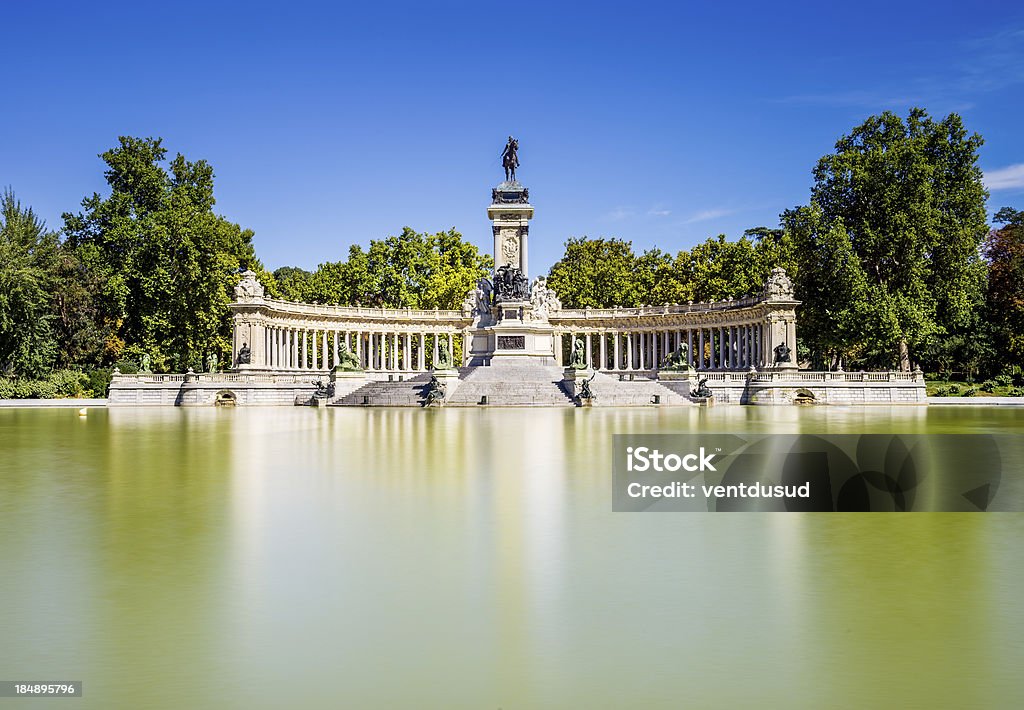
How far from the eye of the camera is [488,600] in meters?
7.31

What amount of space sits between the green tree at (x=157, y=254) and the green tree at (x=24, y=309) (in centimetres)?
392

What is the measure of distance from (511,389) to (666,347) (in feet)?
108

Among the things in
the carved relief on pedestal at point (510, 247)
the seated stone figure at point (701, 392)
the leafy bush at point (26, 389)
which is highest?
the carved relief on pedestal at point (510, 247)

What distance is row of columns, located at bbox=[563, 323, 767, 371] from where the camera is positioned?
70.4 m

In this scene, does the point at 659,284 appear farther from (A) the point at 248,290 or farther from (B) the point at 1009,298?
(A) the point at 248,290

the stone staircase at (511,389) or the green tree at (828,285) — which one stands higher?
the green tree at (828,285)

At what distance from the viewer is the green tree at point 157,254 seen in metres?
64.3

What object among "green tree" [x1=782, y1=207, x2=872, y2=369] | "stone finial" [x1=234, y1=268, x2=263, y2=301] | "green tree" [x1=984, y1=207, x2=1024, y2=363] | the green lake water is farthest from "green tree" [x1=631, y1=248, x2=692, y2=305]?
the green lake water

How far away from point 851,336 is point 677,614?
55.7m

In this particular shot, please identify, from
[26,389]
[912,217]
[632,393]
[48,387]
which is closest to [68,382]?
[48,387]

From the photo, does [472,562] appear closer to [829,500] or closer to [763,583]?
[763,583]

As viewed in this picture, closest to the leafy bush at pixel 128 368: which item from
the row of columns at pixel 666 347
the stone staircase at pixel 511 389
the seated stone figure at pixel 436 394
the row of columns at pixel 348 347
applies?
the row of columns at pixel 348 347

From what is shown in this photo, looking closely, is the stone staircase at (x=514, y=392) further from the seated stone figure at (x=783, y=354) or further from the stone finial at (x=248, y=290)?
the stone finial at (x=248, y=290)

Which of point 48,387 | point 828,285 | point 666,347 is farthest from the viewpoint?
point 666,347
